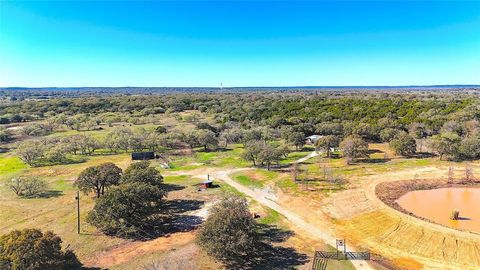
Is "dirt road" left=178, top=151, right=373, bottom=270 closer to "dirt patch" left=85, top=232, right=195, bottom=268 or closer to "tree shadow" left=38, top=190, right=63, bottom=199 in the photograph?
"dirt patch" left=85, top=232, right=195, bottom=268

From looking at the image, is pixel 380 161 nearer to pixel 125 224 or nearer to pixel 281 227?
pixel 281 227

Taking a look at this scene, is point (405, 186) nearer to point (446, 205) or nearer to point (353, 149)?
point (446, 205)

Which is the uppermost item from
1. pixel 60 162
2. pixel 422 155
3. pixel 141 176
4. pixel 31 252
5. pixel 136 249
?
pixel 141 176

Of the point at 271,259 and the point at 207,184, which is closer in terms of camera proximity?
the point at 271,259

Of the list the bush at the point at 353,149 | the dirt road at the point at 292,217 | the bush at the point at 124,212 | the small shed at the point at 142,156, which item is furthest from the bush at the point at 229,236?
the small shed at the point at 142,156

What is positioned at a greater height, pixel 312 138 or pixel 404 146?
pixel 404 146

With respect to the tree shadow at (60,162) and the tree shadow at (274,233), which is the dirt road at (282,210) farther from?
the tree shadow at (60,162)

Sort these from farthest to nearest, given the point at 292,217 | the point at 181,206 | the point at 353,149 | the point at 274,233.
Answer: the point at 353,149
the point at 181,206
the point at 292,217
the point at 274,233

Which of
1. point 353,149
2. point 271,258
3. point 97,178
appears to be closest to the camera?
point 271,258

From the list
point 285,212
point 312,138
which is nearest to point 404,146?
point 312,138
